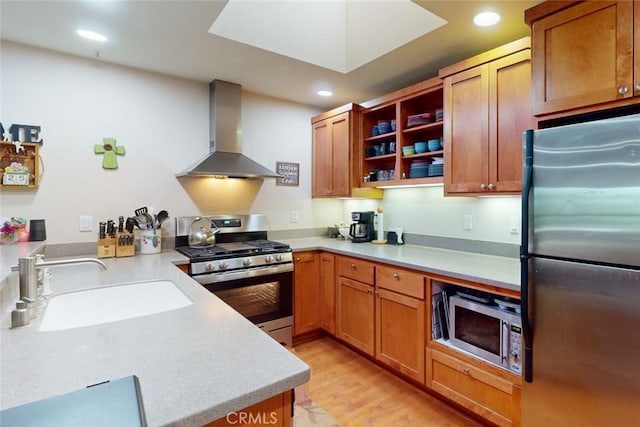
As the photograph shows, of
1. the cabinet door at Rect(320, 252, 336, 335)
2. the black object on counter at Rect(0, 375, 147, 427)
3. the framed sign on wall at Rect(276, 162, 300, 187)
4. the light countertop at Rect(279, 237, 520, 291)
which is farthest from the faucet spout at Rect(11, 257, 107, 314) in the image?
the framed sign on wall at Rect(276, 162, 300, 187)

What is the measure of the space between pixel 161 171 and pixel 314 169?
1.55 m

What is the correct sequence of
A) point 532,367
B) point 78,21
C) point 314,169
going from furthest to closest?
point 314,169, point 78,21, point 532,367

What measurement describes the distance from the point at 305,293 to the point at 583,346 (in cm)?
203

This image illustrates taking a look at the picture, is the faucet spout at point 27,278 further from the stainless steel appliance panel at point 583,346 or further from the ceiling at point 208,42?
the stainless steel appliance panel at point 583,346

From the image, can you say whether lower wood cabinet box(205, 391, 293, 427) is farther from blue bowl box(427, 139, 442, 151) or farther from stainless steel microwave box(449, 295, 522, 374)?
blue bowl box(427, 139, 442, 151)

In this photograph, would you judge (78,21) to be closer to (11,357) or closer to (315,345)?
(11,357)

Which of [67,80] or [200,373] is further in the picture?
[67,80]

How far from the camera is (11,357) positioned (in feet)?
2.85

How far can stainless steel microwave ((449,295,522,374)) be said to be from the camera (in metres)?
1.71

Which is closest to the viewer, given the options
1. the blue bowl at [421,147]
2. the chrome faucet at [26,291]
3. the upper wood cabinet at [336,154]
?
the chrome faucet at [26,291]

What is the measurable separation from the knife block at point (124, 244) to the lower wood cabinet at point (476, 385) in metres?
2.27

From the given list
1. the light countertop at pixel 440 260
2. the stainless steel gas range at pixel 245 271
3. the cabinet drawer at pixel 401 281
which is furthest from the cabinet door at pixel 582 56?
the stainless steel gas range at pixel 245 271

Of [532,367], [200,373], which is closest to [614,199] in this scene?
[532,367]

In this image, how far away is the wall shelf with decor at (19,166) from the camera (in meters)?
2.15
